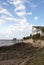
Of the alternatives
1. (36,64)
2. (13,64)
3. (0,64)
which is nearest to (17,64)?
(13,64)

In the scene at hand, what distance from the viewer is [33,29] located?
8700cm

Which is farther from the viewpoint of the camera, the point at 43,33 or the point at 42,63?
the point at 43,33

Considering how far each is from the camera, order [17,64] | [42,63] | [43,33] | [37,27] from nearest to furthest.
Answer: [42,63]
[17,64]
[43,33]
[37,27]

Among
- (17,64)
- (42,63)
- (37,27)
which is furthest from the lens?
(37,27)

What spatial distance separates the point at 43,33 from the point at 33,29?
19.9 m

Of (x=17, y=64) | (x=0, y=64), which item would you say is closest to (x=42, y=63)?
(x=17, y=64)

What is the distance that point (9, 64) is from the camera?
16969mm

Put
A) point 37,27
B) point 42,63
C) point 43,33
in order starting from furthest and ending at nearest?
point 37,27
point 43,33
point 42,63

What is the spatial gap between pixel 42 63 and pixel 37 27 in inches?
2863

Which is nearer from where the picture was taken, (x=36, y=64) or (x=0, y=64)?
(x=36, y=64)

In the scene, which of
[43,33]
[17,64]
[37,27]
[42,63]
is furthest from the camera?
[37,27]

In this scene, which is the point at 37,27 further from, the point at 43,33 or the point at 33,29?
the point at 43,33

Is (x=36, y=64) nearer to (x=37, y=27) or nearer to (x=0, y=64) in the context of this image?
(x=0, y=64)

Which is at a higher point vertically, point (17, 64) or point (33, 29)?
point (33, 29)
